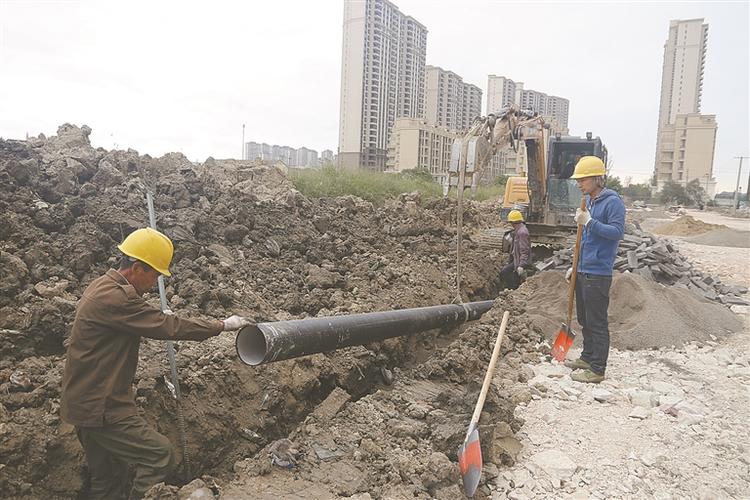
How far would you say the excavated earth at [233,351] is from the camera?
3357 mm

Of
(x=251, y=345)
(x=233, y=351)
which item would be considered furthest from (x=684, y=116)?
(x=251, y=345)

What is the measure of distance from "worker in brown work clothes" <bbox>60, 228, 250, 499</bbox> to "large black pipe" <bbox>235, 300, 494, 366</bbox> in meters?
0.35

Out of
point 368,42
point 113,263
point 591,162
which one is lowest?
point 113,263

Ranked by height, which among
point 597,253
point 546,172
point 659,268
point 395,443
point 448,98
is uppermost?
point 448,98

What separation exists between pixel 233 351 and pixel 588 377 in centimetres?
316

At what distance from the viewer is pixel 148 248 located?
308 centimetres

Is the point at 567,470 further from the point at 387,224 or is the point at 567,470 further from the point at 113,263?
the point at 387,224

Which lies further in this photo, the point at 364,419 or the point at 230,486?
the point at 364,419

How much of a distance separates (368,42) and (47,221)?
36327 mm

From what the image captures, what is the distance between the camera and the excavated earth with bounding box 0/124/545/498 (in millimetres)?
3357

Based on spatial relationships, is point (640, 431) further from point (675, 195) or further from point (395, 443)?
point (675, 195)

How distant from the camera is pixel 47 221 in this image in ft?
19.7

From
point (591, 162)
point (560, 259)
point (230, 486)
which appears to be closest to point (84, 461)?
point (230, 486)

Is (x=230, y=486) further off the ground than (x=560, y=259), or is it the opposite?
(x=560, y=259)
